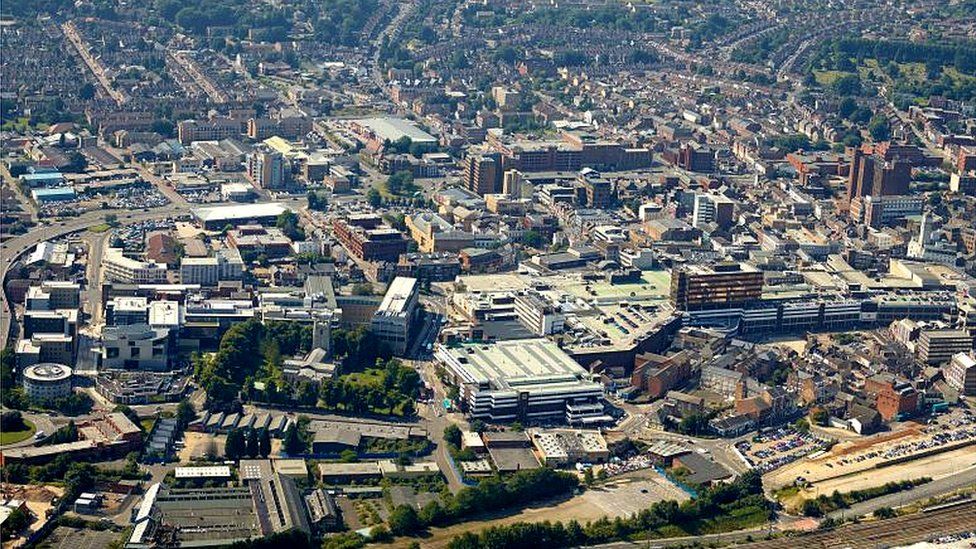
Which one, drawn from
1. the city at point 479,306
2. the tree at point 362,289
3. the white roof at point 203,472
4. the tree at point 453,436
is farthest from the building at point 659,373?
the white roof at point 203,472

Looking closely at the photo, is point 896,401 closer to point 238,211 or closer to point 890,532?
point 890,532

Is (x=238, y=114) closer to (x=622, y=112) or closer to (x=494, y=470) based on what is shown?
(x=622, y=112)

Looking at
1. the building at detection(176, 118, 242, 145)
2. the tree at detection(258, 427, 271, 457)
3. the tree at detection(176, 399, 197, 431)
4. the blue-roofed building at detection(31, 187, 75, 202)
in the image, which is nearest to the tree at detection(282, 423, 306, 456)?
the tree at detection(258, 427, 271, 457)

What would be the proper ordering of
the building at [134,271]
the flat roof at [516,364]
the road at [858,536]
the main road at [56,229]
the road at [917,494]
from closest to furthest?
the road at [858,536], the road at [917,494], the flat roof at [516,364], the building at [134,271], the main road at [56,229]

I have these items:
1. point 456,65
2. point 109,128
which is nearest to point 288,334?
point 109,128

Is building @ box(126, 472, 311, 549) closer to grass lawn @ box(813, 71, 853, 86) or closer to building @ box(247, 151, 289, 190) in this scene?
building @ box(247, 151, 289, 190)

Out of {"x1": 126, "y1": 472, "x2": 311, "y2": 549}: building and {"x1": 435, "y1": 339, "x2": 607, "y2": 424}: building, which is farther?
{"x1": 435, "y1": 339, "x2": 607, "y2": 424}: building

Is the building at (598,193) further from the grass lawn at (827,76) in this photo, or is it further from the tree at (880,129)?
the grass lawn at (827,76)
